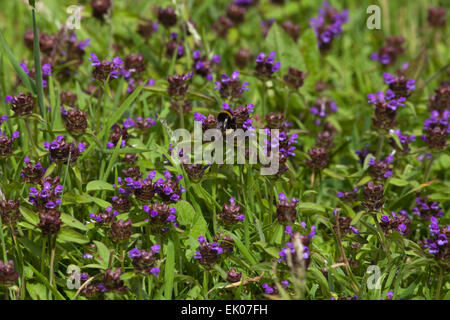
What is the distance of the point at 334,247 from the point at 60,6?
373 cm

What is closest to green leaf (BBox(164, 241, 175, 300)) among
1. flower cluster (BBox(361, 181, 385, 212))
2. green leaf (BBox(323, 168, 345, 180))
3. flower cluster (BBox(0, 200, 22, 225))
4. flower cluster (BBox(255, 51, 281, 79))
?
flower cluster (BBox(0, 200, 22, 225))

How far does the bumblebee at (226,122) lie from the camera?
9.25 feet

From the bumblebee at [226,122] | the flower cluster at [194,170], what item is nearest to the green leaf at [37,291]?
the flower cluster at [194,170]

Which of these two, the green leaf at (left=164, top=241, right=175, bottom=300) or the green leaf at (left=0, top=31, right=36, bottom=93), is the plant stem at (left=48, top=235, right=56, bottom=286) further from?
the green leaf at (left=0, top=31, right=36, bottom=93)

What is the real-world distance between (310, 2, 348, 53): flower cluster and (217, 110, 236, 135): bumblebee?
2.10 m

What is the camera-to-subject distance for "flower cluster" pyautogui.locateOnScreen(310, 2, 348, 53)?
185 inches

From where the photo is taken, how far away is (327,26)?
15.9 ft

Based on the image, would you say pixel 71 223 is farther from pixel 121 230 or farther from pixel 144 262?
pixel 144 262

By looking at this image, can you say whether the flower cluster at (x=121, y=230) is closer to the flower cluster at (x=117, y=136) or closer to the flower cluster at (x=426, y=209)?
the flower cluster at (x=117, y=136)

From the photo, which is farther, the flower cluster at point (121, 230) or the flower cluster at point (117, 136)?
the flower cluster at point (117, 136)

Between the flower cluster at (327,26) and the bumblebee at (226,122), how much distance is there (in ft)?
6.89

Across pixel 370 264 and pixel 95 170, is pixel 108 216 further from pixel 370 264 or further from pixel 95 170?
pixel 370 264

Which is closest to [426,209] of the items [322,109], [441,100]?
[441,100]

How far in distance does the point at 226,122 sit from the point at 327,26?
7.91 feet
